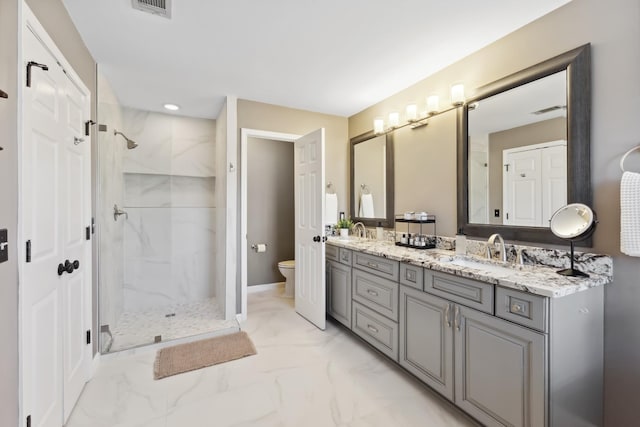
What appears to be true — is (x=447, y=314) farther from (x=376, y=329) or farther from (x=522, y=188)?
(x=522, y=188)

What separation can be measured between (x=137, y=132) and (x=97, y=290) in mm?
1878

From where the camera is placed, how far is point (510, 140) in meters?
2.03

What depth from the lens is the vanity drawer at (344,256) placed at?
2723 mm

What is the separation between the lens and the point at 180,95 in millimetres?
3033

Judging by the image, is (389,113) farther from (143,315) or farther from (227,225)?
(143,315)

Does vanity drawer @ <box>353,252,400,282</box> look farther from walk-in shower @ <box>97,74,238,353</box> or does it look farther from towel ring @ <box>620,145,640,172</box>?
walk-in shower @ <box>97,74,238,353</box>

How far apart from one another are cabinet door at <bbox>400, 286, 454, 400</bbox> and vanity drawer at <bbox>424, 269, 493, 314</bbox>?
6cm

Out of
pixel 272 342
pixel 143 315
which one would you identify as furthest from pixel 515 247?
pixel 143 315

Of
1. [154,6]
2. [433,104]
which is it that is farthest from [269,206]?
[154,6]

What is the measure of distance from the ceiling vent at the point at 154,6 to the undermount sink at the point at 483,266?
7.70 feet

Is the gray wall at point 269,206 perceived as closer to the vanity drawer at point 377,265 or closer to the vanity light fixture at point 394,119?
the vanity light fixture at point 394,119

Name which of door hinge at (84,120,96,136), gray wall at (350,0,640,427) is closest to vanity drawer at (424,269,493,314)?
gray wall at (350,0,640,427)

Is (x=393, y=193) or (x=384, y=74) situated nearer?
(x=384, y=74)

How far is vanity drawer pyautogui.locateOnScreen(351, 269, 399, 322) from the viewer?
2.17 metres
